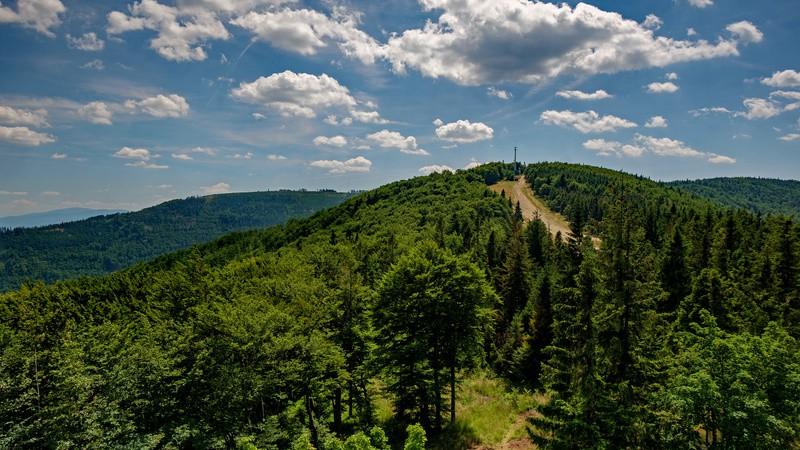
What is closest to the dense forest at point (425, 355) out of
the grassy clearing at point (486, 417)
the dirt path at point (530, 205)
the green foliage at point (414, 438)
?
the green foliage at point (414, 438)

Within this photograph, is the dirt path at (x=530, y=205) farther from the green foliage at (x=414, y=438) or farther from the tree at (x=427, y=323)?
the green foliage at (x=414, y=438)

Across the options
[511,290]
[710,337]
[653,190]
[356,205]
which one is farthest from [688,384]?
[653,190]

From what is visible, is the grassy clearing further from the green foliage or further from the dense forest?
the green foliage

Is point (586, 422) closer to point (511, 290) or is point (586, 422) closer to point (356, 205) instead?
point (511, 290)

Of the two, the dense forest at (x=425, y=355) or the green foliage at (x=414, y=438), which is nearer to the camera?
the green foliage at (x=414, y=438)

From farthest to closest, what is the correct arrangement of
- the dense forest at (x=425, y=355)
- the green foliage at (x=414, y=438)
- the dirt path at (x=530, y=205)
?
the dirt path at (x=530, y=205), the dense forest at (x=425, y=355), the green foliage at (x=414, y=438)

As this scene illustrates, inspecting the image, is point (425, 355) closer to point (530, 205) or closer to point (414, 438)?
point (414, 438)
